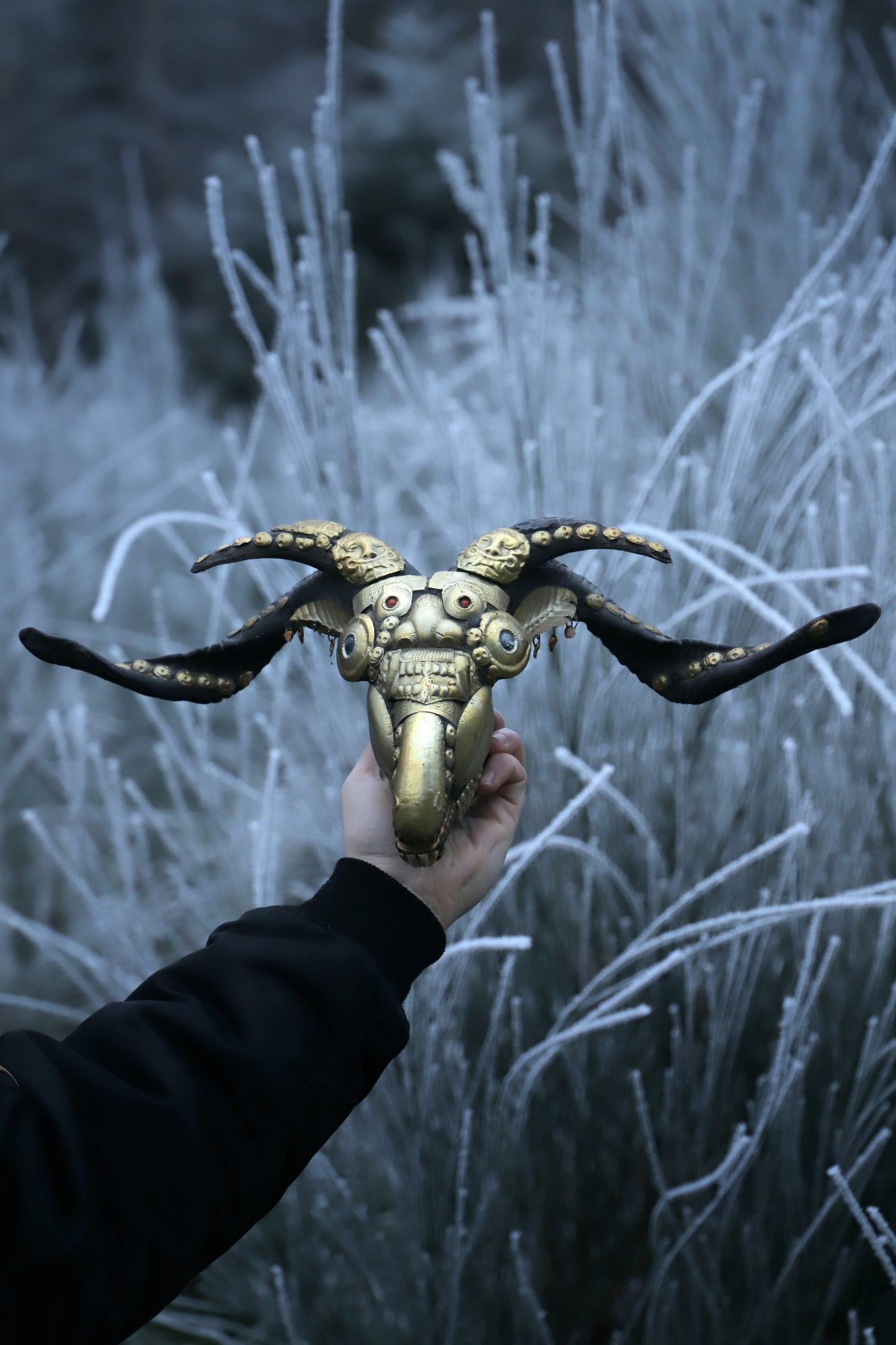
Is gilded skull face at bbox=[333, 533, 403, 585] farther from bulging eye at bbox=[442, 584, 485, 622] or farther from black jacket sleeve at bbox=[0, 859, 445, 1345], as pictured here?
black jacket sleeve at bbox=[0, 859, 445, 1345]

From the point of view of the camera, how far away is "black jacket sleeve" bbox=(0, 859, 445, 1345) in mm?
547

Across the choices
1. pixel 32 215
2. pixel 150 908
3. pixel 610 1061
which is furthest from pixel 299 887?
pixel 32 215

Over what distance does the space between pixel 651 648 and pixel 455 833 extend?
0.20 metres

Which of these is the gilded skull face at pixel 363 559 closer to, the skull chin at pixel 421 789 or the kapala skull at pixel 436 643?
the kapala skull at pixel 436 643

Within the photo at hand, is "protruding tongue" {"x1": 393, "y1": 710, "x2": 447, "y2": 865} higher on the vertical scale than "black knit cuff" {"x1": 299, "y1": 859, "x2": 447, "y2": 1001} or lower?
higher

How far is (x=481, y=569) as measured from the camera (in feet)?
2.44

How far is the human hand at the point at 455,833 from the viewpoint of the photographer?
73cm

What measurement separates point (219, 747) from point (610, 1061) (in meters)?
1.29

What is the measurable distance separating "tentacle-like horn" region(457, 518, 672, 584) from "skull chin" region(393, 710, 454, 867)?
0.44 ft

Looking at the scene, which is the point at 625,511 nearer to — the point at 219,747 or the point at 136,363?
the point at 219,747

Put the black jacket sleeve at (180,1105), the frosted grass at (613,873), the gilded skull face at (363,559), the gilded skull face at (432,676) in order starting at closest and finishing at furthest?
the black jacket sleeve at (180,1105), the gilded skull face at (432,676), the gilded skull face at (363,559), the frosted grass at (613,873)

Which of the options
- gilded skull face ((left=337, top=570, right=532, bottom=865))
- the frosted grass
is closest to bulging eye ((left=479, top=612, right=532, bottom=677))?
gilded skull face ((left=337, top=570, right=532, bottom=865))

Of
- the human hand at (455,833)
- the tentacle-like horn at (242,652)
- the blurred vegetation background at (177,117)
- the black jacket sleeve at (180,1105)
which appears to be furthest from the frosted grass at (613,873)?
the blurred vegetation background at (177,117)

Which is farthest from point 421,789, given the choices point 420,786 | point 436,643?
point 436,643
